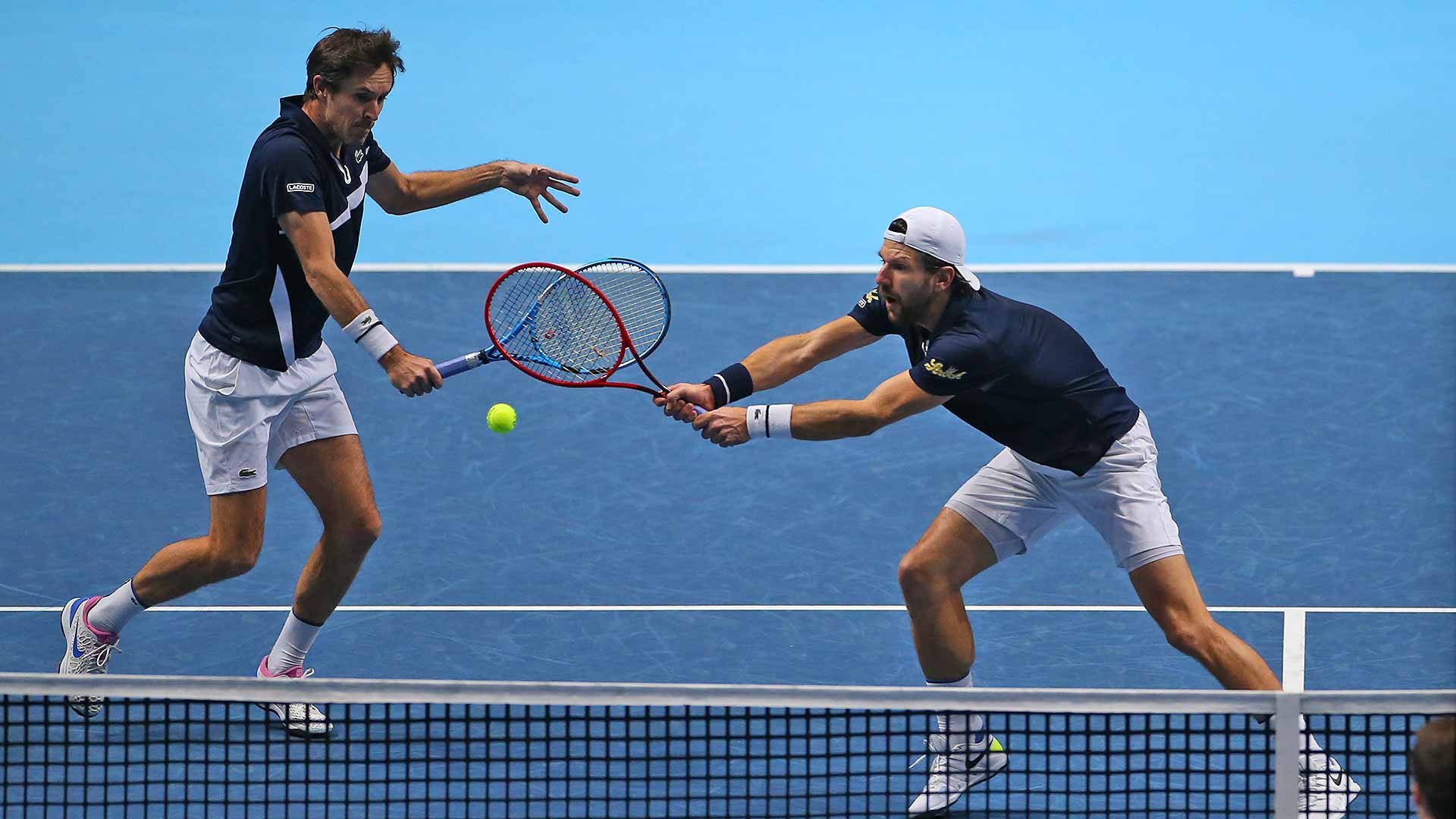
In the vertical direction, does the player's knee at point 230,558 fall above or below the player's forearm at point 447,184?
below

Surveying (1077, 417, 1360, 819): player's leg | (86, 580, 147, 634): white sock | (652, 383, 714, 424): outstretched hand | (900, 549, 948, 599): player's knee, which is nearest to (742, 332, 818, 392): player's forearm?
(652, 383, 714, 424): outstretched hand

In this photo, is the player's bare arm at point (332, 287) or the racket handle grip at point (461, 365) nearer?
the player's bare arm at point (332, 287)

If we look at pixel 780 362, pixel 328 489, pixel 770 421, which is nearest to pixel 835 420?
pixel 770 421

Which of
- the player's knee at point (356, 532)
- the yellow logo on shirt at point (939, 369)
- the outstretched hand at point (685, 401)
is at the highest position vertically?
the yellow logo on shirt at point (939, 369)

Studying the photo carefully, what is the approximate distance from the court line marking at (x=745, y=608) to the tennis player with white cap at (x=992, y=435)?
1.21 m

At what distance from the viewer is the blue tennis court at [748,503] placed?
19.5 feet

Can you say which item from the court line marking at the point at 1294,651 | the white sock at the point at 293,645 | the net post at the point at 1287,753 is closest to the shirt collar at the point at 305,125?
the white sock at the point at 293,645

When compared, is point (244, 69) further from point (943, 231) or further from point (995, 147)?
point (943, 231)

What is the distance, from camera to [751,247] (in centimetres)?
1005

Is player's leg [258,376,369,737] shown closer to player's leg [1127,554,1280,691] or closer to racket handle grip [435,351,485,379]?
racket handle grip [435,351,485,379]

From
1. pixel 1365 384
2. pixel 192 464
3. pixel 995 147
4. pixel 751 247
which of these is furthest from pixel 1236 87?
pixel 192 464

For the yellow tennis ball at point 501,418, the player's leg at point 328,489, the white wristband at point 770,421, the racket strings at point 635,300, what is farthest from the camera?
the racket strings at point 635,300

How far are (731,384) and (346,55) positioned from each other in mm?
1395

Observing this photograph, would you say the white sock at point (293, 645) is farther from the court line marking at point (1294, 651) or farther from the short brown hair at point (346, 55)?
the court line marking at point (1294, 651)
